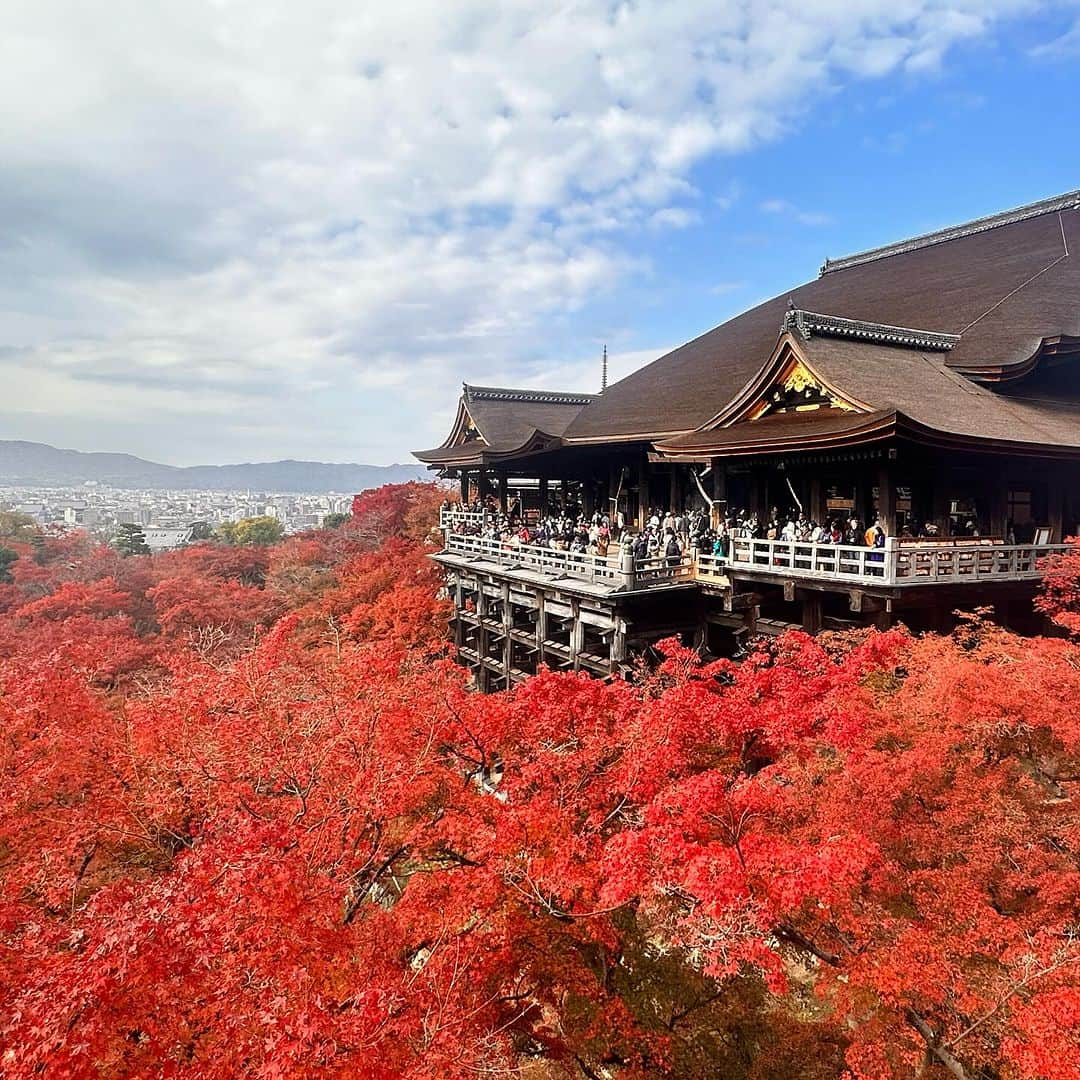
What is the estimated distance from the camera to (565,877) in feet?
21.4

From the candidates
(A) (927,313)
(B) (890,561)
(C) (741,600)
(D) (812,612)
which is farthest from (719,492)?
(A) (927,313)

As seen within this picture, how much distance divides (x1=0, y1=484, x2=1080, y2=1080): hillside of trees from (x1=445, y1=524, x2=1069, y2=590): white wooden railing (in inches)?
46.9

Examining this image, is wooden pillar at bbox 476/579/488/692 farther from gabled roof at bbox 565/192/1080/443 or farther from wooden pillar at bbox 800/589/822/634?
wooden pillar at bbox 800/589/822/634

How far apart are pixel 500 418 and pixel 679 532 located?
1257cm

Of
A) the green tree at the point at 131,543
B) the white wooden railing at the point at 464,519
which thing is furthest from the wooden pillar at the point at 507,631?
the green tree at the point at 131,543

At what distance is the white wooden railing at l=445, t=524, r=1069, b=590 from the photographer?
428 inches

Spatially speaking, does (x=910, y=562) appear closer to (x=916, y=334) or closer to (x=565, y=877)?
(x=916, y=334)

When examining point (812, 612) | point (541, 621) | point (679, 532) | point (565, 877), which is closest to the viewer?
point (565, 877)

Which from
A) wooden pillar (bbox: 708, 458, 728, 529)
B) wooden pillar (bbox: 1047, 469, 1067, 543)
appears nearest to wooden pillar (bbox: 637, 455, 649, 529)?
wooden pillar (bbox: 708, 458, 728, 529)

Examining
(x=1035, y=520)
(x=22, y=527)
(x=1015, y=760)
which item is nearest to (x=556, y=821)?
(x=1015, y=760)

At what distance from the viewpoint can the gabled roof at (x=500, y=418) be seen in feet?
85.7

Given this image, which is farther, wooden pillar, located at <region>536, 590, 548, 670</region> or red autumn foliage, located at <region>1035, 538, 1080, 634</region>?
wooden pillar, located at <region>536, 590, 548, 670</region>

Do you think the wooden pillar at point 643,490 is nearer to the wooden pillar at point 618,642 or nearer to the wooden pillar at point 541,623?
the wooden pillar at point 541,623

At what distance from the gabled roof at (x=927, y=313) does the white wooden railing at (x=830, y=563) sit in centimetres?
327
